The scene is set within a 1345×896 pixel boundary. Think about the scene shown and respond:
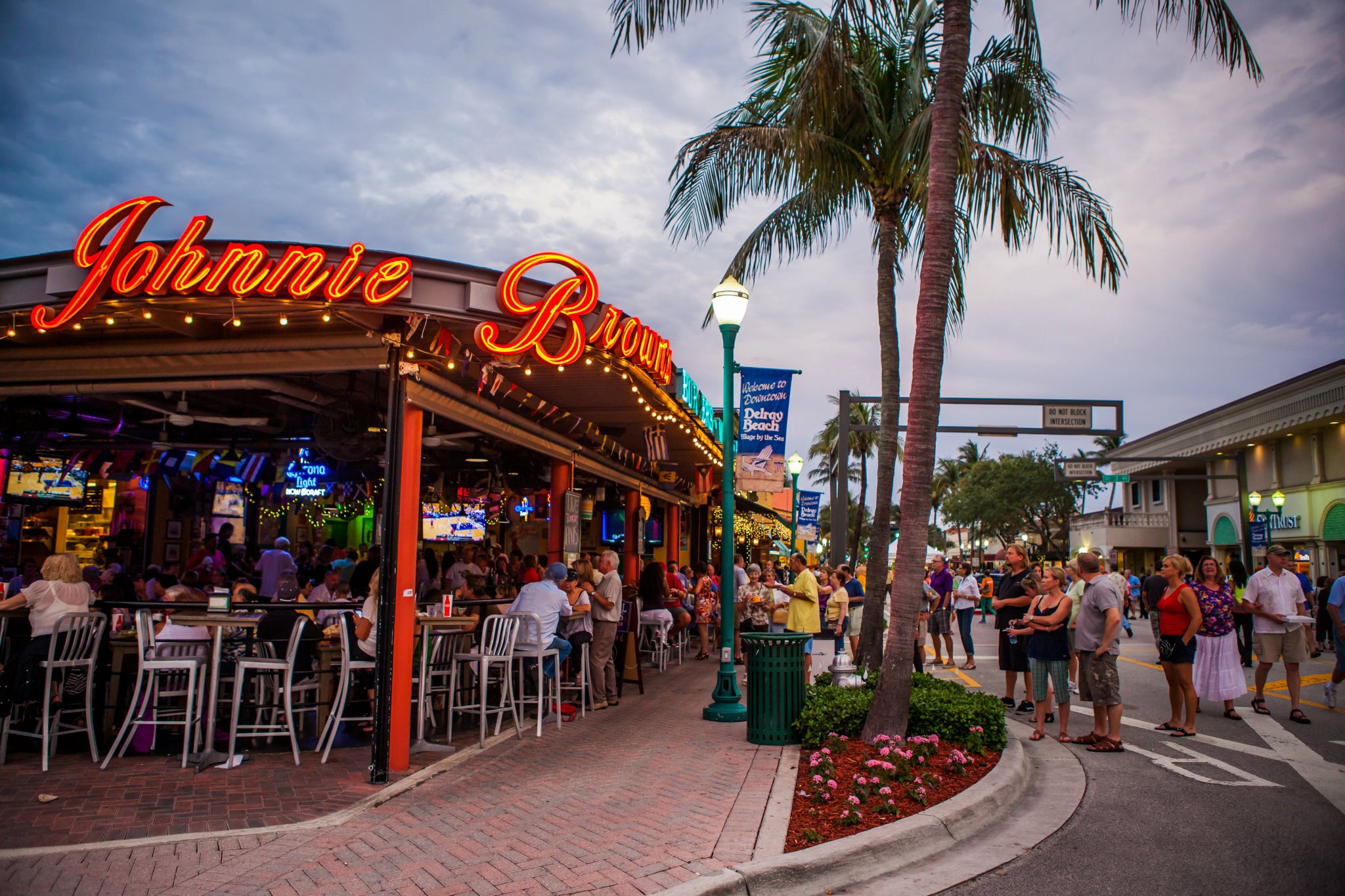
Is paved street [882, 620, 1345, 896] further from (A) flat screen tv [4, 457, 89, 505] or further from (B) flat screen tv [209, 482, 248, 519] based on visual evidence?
(B) flat screen tv [209, 482, 248, 519]

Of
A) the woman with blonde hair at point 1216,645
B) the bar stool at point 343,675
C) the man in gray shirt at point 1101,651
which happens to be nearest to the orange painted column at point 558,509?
the bar stool at point 343,675

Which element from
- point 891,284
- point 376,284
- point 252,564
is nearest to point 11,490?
point 252,564

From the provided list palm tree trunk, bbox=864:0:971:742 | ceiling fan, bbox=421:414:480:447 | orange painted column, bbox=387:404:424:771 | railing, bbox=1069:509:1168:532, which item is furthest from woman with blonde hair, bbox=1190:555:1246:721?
railing, bbox=1069:509:1168:532

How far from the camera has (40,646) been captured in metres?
7.31

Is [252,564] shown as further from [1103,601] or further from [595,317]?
[1103,601]

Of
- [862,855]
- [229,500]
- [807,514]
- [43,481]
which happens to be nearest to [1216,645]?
[862,855]

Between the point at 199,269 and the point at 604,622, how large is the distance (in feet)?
19.6

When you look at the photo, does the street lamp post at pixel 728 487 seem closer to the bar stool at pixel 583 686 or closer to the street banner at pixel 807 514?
the bar stool at pixel 583 686

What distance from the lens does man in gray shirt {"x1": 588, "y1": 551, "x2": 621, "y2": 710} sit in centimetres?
1038

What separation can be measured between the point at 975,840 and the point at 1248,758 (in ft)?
13.4

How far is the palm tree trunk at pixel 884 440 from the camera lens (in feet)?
34.1

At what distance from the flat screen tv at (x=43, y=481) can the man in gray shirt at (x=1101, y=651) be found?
50.0ft

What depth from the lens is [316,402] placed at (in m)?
11.2

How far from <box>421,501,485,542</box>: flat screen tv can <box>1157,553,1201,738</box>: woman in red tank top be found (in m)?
12.4
